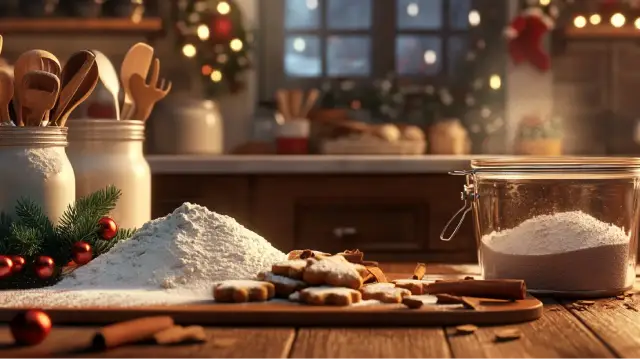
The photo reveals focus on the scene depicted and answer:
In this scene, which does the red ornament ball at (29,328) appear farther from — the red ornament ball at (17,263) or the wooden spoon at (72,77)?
the wooden spoon at (72,77)

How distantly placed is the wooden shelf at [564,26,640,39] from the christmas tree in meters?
1.16

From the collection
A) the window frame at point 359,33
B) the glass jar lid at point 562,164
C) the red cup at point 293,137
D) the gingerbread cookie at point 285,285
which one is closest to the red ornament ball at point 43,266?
the gingerbread cookie at point 285,285

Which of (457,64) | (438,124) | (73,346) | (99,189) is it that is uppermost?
(457,64)

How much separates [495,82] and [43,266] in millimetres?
A: 2593

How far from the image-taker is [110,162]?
1.33 meters

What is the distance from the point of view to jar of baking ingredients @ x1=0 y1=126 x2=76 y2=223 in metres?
1.15

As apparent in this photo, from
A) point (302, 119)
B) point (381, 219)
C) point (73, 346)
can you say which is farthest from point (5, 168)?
point (302, 119)

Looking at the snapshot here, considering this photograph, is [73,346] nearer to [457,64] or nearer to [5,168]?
[5,168]

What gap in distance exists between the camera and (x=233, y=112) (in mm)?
3404

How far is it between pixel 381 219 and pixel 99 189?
149 centimetres

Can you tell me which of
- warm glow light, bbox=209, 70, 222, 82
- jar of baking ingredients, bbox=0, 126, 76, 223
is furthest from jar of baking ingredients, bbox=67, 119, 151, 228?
warm glow light, bbox=209, 70, 222, 82

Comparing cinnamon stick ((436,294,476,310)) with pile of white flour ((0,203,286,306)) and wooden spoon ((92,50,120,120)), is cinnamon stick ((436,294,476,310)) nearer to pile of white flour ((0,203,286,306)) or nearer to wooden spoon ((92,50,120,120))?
pile of white flour ((0,203,286,306))

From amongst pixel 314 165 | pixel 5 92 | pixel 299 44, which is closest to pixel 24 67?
pixel 5 92

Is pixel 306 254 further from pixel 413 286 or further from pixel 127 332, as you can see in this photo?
pixel 127 332
